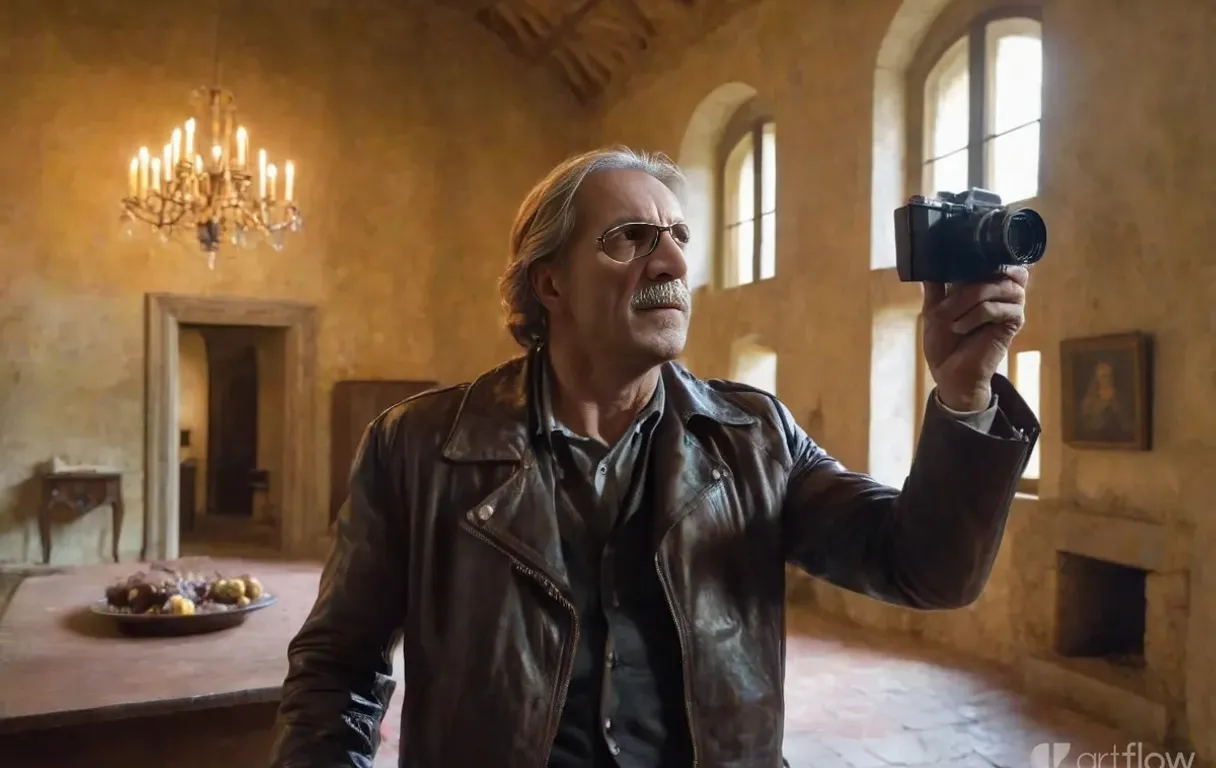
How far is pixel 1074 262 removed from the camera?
14.0ft

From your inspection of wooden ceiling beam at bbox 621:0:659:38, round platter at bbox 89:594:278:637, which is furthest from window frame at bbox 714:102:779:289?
round platter at bbox 89:594:278:637

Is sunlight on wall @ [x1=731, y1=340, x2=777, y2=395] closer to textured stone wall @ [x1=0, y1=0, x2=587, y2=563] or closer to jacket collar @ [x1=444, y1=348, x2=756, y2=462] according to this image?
textured stone wall @ [x1=0, y1=0, x2=587, y2=563]

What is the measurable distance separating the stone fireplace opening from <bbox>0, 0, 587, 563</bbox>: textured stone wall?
18.4ft

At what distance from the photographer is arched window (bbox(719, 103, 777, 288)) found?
7.13m

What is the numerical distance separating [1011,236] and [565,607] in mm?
695

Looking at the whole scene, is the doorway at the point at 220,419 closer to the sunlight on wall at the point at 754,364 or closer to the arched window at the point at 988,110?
the sunlight on wall at the point at 754,364

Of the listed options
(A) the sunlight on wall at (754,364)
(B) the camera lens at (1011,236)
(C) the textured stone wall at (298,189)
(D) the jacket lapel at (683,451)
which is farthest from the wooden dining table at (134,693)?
(C) the textured stone wall at (298,189)

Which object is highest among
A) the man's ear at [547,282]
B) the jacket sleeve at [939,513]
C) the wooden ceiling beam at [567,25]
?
the wooden ceiling beam at [567,25]

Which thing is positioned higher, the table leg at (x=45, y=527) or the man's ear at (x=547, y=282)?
the man's ear at (x=547, y=282)

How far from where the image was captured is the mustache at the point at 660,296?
136cm

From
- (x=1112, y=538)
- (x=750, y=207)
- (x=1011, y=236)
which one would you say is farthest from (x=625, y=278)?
(x=750, y=207)

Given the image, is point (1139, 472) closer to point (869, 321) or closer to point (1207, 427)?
point (1207, 427)

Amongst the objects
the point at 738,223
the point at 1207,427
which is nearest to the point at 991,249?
the point at 1207,427

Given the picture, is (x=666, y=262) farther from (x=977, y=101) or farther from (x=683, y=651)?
(x=977, y=101)
